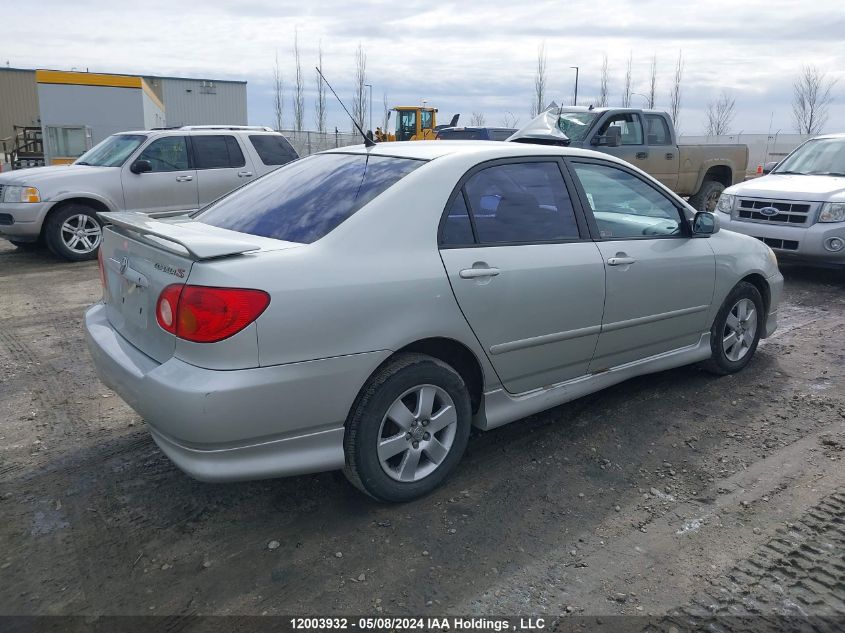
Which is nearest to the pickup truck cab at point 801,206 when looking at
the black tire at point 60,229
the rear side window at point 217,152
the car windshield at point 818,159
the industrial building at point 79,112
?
the car windshield at point 818,159

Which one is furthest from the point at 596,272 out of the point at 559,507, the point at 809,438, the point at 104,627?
the point at 104,627

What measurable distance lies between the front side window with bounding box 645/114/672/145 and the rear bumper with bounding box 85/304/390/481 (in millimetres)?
10761

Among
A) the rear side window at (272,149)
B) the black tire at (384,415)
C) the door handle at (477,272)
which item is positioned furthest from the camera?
the rear side window at (272,149)

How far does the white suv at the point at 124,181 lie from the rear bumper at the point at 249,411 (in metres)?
6.81

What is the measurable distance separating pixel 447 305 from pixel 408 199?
1.75 feet

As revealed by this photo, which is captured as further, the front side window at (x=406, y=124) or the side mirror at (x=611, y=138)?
the front side window at (x=406, y=124)

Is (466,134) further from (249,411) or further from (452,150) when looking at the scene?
(249,411)

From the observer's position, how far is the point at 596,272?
3.88m

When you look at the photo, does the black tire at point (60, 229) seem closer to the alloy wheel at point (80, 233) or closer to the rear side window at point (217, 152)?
the alloy wheel at point (80, 233)

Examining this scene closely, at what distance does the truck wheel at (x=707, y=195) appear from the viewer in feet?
44.5

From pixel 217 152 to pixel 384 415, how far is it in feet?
27.0

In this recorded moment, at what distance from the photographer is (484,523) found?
3.21 meters

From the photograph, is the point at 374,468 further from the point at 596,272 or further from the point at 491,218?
the point at 596,272

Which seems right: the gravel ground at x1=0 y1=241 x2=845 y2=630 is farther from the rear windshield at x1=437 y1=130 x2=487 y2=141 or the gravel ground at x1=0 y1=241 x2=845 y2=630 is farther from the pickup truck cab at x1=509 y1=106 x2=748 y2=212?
the rear windshield at x1=437 y1=130 x2=487 y2=141
